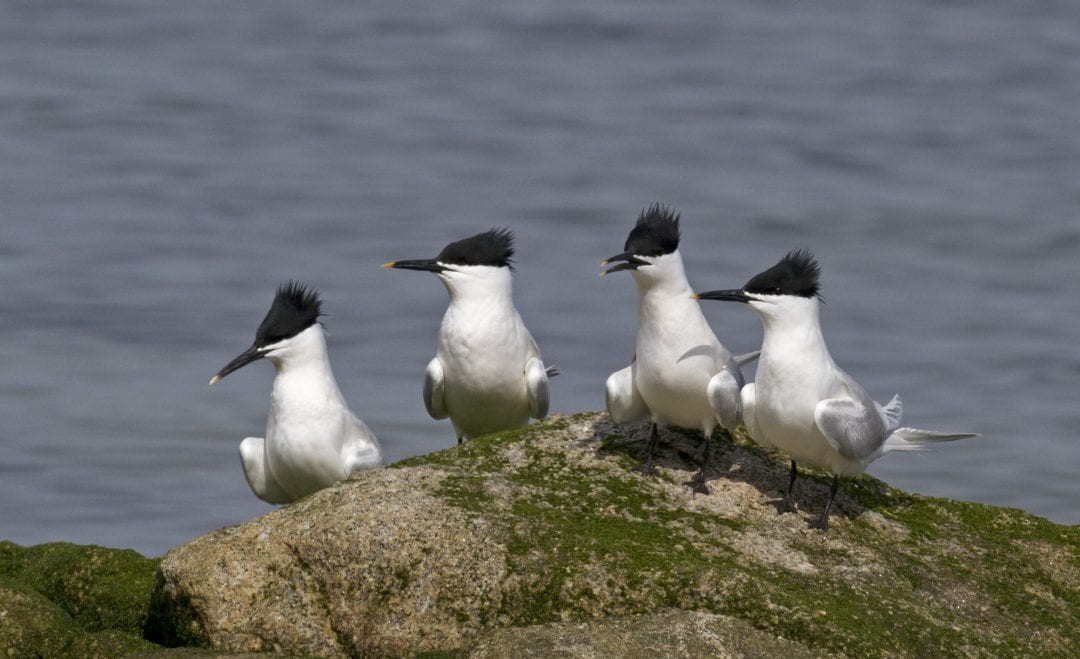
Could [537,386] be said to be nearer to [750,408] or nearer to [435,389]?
[435,389]

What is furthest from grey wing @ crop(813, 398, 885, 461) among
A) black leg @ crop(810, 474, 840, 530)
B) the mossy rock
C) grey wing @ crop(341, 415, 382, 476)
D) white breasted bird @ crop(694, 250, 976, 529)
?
the mossy rock

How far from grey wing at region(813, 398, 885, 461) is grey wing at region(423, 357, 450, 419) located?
8.60ft

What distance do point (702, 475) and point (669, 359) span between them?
1.81ft

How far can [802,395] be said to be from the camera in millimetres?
7070

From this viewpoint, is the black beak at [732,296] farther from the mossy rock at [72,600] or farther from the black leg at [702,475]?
the mossy rock at [72,600]

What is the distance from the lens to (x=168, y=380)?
14.2 metres

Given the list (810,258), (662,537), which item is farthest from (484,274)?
(662,537)

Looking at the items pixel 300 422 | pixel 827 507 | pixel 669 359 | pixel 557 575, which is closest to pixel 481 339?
pixel 300 422

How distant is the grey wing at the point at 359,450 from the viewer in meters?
8.19

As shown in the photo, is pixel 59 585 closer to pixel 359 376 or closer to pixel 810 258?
pixel 810 258

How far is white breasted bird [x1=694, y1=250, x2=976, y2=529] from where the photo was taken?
7.02 m

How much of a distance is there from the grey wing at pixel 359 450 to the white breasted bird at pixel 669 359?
4.02ft

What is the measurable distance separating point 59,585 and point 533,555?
78.6 inches

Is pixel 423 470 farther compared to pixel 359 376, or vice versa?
pixel 359 376
